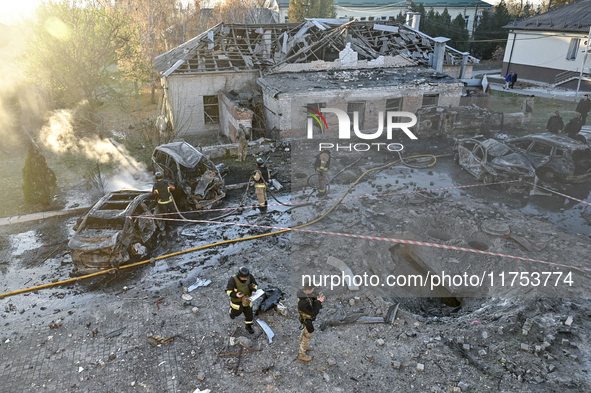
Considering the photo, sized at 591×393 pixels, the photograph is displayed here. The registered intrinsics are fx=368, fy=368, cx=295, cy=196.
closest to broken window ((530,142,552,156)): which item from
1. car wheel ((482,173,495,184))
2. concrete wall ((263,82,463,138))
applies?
car wheel ((482,173,495,184))

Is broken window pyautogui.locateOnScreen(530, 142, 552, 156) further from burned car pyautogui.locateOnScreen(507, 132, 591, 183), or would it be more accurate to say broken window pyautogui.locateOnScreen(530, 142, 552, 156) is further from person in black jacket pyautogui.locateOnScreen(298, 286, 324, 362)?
person in black jacket pyautogui.locateOnScreen(298, 286, 324, 362)

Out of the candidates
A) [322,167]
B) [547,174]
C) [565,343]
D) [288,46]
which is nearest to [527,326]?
[565,343]

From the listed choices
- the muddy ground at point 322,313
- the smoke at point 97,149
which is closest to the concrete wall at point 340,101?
the smoke at point 97,149

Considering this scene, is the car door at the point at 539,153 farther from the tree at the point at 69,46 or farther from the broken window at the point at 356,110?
the tree at the point at 69,46

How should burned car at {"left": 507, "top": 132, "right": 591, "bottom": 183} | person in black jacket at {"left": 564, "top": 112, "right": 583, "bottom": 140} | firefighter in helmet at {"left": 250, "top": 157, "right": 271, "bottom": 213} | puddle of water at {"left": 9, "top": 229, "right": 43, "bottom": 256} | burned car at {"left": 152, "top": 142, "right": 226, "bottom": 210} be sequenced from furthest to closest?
1. person in black jacket at {"left": 564, "top": 112, "right": 583, "bottom": 140}
2. burned car at {"left": 507, "top": 132, "right": 591, "bottom": 183}
3. burned car at {"left": 152, "top": 142, "right": 226, "bottom": 210}
4. firefighter in helmet at {"left": 250, "top": 157, "right": 271, "bottom": 213}
5. puddle of water at {"left": 9, "top": 229, "right": 43, "bottom": 256}

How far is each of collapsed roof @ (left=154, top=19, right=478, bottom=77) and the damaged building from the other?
0.18 ft

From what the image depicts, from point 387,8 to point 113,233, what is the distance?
195ft

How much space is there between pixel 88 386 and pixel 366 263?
5674 mm

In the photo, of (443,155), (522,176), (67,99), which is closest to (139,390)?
(522,176)

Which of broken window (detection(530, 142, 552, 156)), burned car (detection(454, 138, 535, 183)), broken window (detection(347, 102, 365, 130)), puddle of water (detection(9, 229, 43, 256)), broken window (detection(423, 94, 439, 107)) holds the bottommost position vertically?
puddle of water (detection(9, 229, 43, 256))

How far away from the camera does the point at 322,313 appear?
276 inches

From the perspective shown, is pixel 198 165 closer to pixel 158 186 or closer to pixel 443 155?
pixel 158 186

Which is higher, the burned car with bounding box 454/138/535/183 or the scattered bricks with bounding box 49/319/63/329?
the burned car with bounding box 454/138/535/183

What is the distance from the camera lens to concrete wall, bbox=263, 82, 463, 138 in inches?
658
